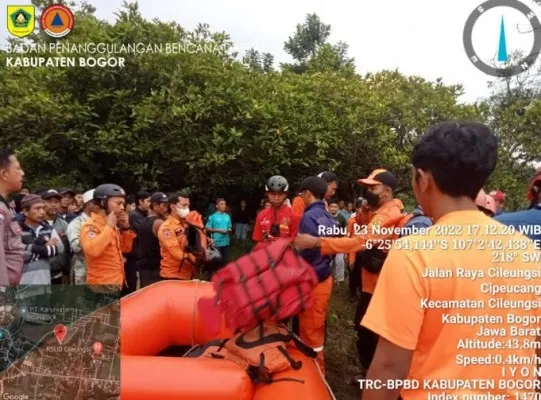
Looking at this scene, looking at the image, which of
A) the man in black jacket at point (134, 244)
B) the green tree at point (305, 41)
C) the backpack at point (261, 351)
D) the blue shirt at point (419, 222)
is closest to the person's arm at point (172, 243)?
the man in black jacket at point (134, 244)

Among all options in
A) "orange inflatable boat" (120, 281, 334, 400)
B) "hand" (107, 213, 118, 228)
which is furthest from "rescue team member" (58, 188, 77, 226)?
"orange inflatable boat" (120, 281, 334, 400)

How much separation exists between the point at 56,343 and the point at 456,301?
4.23 ft

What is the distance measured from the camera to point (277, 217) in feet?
13.6


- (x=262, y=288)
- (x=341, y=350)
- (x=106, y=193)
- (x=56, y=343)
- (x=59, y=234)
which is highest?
(x=106, y=193)

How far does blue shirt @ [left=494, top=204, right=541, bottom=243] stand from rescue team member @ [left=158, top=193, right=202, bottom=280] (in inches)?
98.6

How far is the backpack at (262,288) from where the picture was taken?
2.09m

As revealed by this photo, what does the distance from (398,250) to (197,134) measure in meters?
5.88

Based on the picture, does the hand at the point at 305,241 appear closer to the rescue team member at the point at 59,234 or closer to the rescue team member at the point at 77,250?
the rescue team member at the point at 77,250

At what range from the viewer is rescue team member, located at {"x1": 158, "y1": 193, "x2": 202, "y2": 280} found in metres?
3.87

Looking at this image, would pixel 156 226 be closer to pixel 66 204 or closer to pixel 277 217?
pixel 277 217

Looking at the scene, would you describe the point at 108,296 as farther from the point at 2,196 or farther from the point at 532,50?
the point at 532,50

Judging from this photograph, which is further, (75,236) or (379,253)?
(75,236)

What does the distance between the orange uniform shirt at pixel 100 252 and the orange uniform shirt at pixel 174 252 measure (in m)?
0.52

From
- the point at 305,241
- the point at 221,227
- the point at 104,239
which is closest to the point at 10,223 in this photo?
the point at 104,239
